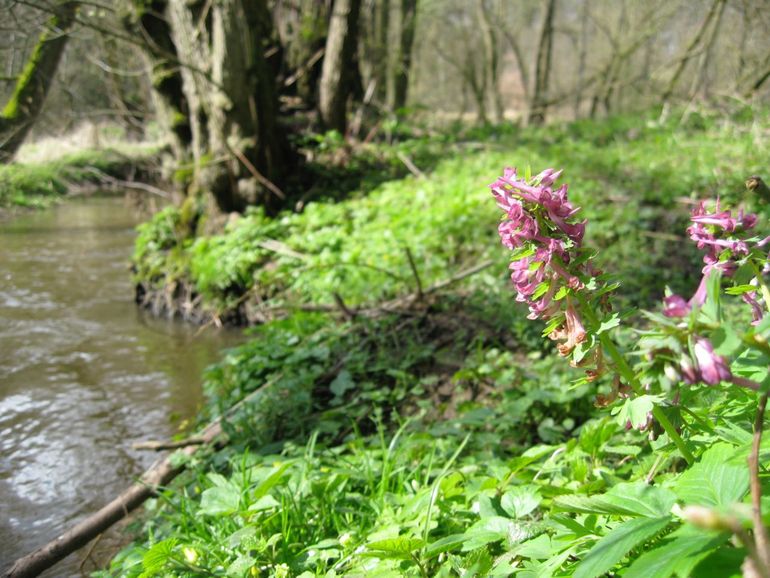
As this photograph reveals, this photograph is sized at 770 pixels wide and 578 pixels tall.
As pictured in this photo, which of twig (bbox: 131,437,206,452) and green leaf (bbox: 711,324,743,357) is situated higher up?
green leaf (bbox: 711,324,743,357)

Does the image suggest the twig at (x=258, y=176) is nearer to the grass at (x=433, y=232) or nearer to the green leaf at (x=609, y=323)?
the grass at (x=433, y=232)

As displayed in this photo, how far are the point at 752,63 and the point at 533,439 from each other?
12.2 metres

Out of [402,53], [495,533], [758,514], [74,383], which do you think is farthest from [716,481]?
[402,53]

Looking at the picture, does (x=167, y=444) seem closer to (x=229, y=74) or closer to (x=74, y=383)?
(x=74, y=383)

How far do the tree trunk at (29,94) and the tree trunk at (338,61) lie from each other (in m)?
3.34

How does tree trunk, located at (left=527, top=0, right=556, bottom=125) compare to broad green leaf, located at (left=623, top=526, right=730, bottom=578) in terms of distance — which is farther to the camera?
tree trunk, located at (left=527, top=0, right=556, bottom=125)

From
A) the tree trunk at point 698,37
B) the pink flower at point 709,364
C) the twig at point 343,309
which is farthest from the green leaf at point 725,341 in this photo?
the tree trunk at point 698,37

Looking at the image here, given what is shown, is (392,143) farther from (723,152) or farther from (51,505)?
(51,505)

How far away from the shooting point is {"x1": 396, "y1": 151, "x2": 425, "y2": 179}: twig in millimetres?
8155

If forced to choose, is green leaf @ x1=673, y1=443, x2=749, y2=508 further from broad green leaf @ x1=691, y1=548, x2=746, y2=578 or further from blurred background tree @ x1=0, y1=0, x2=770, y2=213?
blurred background tree @ x1=0, y1=0, x2=770, y2=213

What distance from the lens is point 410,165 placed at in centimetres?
830

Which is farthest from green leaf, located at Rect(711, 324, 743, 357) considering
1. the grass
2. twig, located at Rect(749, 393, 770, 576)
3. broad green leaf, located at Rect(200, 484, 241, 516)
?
the grass

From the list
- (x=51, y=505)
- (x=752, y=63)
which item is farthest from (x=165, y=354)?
(x=752, y=63)

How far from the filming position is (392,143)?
31.9 feet
